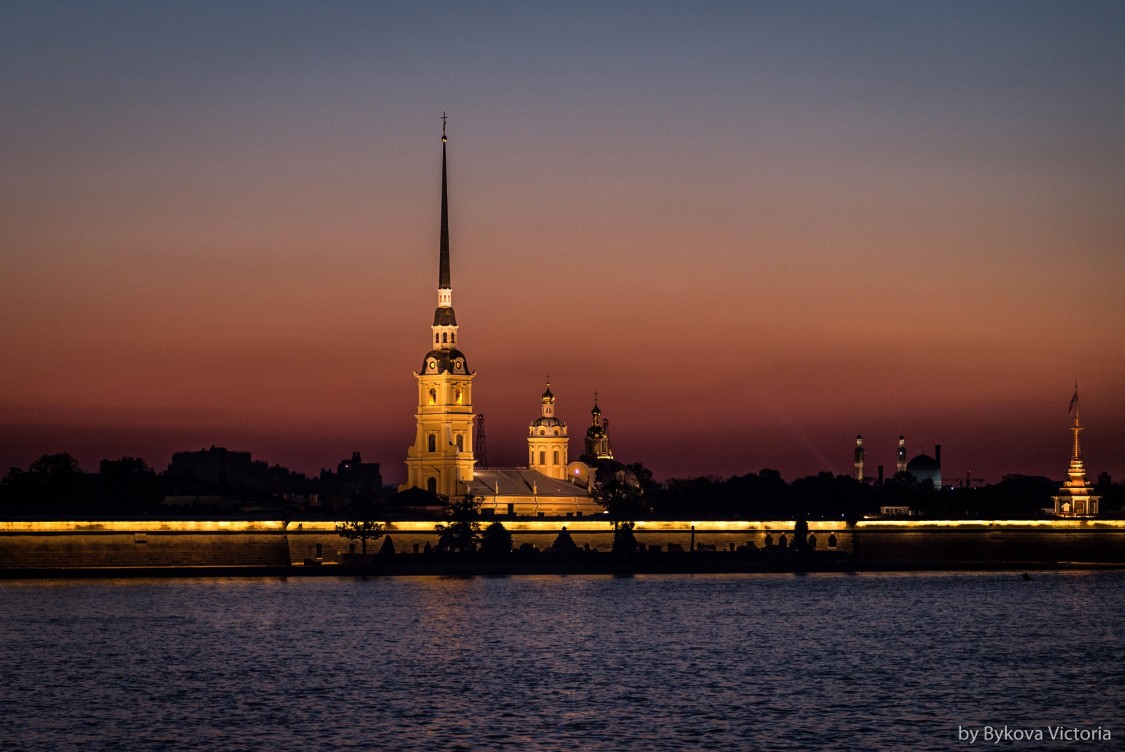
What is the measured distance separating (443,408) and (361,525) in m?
27.7

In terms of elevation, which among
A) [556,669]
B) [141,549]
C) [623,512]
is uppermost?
[623,512]

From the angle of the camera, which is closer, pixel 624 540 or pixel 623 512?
pixel 624 540

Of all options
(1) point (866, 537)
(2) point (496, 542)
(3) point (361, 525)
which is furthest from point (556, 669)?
(1) point (866, 537)

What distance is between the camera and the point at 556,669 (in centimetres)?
6519

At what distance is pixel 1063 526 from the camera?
139750 millimetres

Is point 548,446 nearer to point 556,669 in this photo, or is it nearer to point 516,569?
point 516,569

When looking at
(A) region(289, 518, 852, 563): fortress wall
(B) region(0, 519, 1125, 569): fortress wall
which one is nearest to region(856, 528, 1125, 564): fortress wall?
(B) region(0, 519, 1125, 569): fortress wall

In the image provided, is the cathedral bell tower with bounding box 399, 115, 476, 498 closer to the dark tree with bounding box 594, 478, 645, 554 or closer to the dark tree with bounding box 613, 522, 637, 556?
the dark tree with bounding box 594, 478, 645, 554

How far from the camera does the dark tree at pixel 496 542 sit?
435 ft

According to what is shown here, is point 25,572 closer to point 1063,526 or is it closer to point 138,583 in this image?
point 138,583

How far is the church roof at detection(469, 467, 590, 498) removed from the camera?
545 ft

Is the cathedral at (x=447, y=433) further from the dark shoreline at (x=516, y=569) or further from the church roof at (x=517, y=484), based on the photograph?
the dark shoreline at (x=516, y=569)

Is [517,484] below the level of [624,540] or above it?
above

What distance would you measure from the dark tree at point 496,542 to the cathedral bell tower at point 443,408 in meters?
26.3
